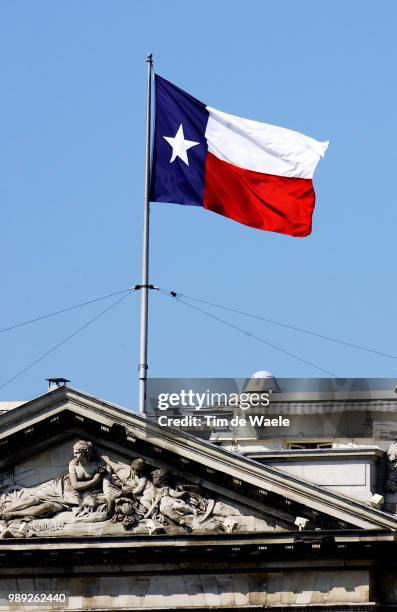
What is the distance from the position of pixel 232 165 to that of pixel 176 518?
10920mm

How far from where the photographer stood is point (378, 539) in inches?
2726

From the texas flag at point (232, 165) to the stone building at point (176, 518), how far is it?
277 inches

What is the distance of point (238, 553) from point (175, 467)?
9.20 ft

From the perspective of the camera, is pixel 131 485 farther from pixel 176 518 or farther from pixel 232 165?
pixel 232 165

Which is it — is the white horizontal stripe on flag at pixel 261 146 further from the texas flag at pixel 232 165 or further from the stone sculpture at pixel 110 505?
the stone sculpture at pixel 110 505

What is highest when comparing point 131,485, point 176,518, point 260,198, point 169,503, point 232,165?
point 232,165

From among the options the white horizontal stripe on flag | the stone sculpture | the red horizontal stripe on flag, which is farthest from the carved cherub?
the white horizontal stripe on flag

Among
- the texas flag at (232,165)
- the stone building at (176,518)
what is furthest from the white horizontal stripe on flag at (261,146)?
the stone building at (176,518)

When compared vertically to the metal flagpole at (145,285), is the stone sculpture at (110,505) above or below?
below

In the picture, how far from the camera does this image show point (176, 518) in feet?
233

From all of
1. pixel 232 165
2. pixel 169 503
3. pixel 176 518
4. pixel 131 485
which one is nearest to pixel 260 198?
pixel 232 165

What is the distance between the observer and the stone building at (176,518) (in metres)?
69.9

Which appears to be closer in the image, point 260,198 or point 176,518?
point 176,518

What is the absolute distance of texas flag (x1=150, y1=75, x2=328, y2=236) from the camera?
75.9m
